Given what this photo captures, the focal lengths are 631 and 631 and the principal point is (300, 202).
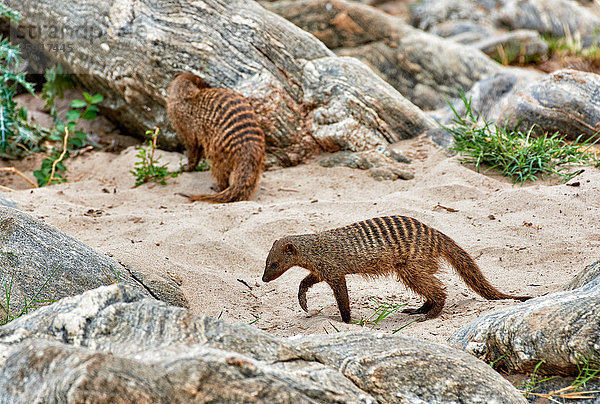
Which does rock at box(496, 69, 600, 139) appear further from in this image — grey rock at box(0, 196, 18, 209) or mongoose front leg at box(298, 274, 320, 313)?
grey rock at box(0, 196, 18, 209)

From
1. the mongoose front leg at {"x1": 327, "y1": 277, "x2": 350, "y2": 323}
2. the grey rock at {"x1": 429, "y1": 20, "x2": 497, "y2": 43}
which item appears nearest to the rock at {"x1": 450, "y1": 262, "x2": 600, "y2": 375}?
the mongoose front leg at {"x1": 327, "y1": 277, "x2": 350, "y2": 323}

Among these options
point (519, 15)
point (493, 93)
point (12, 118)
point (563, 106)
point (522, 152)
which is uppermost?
point (519, 15)

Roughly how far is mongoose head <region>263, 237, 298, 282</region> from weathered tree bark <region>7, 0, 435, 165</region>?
8.61 ft

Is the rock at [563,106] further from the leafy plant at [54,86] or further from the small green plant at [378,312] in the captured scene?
the leafy plant at [54,86]

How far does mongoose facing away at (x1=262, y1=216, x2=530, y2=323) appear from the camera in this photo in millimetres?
3430

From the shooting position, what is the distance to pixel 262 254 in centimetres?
425

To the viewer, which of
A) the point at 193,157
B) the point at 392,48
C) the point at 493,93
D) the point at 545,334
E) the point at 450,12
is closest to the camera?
the point at 545,334

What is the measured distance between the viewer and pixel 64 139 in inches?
246

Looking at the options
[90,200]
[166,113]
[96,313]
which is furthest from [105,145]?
[96,313]

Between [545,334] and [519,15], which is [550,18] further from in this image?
[545,334]

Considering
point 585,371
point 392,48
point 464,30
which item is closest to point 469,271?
point 585,371

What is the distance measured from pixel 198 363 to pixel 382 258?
201 cm

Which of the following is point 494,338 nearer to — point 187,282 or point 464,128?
point 187,282

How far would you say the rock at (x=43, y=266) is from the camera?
9.53 ft
